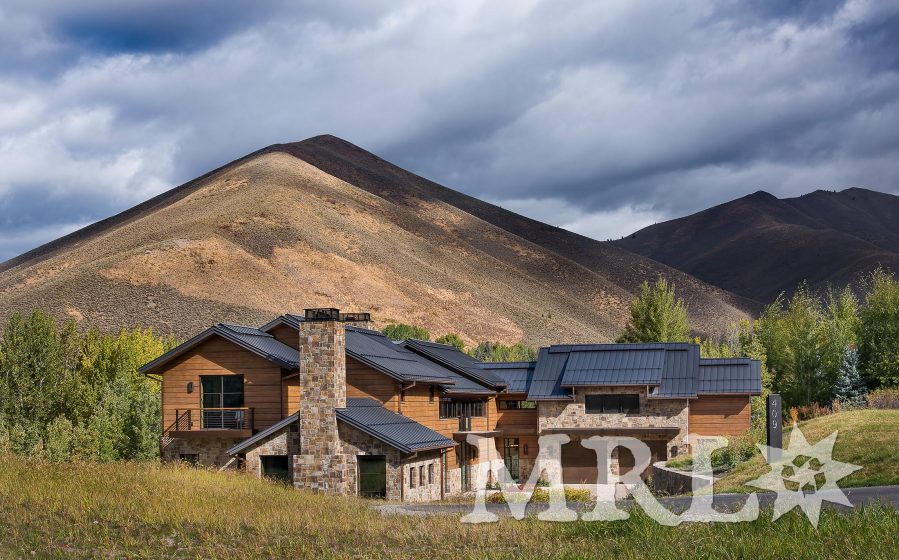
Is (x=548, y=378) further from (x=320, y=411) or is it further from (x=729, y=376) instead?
(x=320, y=411)

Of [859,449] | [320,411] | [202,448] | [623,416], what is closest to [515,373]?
[623,416]

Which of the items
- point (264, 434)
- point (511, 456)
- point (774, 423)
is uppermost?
point (774, 423)

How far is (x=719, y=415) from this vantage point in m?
39.8

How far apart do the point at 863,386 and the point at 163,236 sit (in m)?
79.8

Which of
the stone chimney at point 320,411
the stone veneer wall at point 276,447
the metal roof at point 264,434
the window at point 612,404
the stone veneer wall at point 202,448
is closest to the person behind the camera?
the stone chimney at point 320,411

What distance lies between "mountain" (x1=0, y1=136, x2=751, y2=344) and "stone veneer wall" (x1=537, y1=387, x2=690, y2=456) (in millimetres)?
46677

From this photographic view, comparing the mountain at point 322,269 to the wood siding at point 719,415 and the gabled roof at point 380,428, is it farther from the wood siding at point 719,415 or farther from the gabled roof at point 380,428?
the gabled roof at point 380,428

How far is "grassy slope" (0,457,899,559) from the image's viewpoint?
1183cm

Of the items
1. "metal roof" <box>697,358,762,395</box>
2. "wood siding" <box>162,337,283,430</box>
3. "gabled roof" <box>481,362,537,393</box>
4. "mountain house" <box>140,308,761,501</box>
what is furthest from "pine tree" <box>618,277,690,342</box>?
"wood siding" <box>162,337,283,430</box>

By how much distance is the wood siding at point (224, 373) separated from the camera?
32125 mm

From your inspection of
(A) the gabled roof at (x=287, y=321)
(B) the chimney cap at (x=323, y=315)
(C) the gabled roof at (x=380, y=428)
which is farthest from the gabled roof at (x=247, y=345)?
(B) the chimney cap at (x=323, y=315)

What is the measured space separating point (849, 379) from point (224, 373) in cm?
3082

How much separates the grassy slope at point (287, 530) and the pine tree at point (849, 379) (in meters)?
32.8

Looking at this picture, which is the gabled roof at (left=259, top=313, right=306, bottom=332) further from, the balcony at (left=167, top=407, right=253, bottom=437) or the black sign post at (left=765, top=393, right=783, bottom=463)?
the black sign post at (left=765, top=393, right=783, bottom=463)
